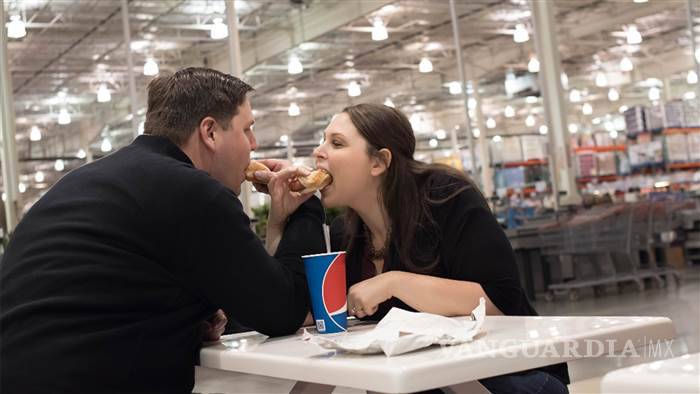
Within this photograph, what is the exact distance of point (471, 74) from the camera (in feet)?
38.0

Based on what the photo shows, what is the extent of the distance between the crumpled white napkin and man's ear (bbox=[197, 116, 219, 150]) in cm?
56

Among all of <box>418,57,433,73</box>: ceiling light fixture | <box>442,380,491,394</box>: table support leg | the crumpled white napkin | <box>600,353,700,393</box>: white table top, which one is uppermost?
<box>418,57,433,73</box>: ceiling light fixture

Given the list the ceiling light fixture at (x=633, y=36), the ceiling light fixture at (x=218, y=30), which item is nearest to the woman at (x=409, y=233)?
the ceiling light fixture at (x=218, y=30)

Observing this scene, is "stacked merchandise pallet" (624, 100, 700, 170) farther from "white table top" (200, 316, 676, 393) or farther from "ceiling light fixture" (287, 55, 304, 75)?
"white table top" (200, 316, 676, 393)

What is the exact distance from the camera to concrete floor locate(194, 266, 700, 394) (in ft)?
15.8

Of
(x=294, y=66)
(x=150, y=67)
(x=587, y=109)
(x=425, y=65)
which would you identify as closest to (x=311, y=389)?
(x=150, y=67)

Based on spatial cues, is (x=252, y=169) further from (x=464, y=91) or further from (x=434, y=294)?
(x=464, y=91)

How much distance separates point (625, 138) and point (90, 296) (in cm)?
1090

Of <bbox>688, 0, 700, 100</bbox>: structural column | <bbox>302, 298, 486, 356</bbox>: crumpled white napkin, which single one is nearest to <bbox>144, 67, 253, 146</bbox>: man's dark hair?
<bbox>302, 298, 486, 356</bbox>: crumpled white napkin

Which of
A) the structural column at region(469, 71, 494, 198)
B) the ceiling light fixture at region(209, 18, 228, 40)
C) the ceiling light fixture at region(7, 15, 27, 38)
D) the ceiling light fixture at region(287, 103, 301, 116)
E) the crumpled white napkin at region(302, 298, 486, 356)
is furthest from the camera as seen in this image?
the structural column at region(469, 71, 494, 198)

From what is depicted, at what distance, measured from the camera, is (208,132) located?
1.90 metres

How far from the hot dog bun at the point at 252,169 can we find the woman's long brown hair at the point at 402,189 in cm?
28

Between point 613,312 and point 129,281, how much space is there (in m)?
6.52

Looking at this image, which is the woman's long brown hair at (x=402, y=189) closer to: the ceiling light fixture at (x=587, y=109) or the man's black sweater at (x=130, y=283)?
the man's black sweater at (x=130, y=283)
